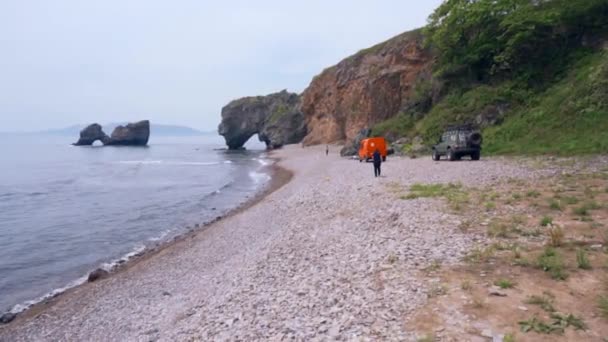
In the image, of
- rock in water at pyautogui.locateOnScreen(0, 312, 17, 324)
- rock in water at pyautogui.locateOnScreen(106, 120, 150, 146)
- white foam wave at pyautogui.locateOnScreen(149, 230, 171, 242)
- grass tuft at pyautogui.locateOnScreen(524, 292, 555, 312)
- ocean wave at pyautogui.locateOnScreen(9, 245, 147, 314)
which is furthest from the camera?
rock in water at pyautogui.locateOnScreen(106, 120, 150, 146)

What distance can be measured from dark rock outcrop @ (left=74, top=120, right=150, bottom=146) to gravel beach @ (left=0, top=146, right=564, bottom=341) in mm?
144844

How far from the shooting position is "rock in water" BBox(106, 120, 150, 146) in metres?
152

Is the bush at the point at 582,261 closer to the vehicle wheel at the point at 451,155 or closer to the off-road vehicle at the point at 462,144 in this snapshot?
the off-road vehicle at the point at 462,144

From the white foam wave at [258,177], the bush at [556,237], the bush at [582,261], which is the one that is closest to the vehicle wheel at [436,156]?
the white foam wave at [258,177]

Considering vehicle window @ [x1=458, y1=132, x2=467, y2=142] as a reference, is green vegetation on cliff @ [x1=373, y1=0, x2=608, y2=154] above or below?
above

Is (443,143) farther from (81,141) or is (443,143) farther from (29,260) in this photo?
(81,141)

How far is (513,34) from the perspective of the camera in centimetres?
3834

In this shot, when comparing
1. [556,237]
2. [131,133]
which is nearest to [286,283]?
[556,237]

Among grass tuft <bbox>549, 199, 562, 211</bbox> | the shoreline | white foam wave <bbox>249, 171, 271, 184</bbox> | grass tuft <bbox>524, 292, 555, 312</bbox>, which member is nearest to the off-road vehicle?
the shoreline

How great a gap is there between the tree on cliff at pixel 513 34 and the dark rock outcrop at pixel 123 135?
428 feet

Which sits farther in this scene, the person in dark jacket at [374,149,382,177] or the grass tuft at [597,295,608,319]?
the person in dark jacket at [374,149,382,177]

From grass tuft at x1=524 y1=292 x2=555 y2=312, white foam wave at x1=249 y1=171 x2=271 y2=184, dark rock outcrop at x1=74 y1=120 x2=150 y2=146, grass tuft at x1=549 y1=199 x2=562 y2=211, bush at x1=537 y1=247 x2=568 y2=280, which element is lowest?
white foam wave at x1=249 y1=171 x2=271 y2=184

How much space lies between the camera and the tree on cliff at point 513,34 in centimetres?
3622

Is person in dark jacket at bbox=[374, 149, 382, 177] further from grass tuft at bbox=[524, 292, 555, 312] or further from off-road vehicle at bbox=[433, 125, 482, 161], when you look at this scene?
grass tuft at bbox=[524, 292, 555, 312]
